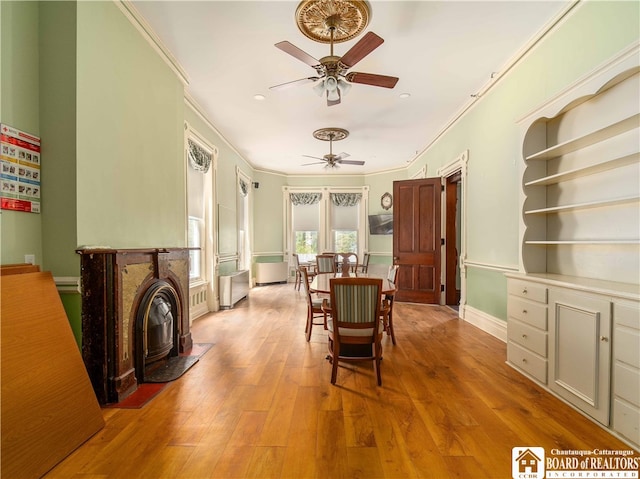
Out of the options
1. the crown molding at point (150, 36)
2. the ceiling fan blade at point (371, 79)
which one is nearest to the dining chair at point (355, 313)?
the ceiling fan blade at point (371, 79)

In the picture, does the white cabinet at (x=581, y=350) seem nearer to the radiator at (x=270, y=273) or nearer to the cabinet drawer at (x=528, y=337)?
the cabinet drawer at (x=528, y=337)

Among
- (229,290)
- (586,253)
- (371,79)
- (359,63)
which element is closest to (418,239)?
(586,253)

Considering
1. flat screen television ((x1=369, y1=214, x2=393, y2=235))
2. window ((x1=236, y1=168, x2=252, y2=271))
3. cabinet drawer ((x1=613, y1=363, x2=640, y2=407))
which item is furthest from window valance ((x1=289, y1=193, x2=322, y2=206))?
cabinet drawer ((x1=613, y1=363, x2=640, y2=407))

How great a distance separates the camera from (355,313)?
8.61 ft

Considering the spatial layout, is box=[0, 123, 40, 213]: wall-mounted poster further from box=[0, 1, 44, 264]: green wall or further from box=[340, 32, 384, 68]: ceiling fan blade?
box=[340, 32, 384, 68]: ceiling fan blade

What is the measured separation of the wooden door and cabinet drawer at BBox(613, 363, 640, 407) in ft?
12.3

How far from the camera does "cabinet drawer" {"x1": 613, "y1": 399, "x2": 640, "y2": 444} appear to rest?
1.73m

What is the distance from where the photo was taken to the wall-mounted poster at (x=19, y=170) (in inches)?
75.4

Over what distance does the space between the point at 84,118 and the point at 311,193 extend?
265 inches

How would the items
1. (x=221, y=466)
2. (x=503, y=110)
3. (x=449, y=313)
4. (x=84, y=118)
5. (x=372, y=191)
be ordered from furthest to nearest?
(x=372, y=191), (x=449, y=313), (x=503, y=110), (x=84, y=118), (x=221, y=466)

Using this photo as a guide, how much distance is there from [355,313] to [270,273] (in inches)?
229

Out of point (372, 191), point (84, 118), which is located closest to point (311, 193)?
point (372, 191)

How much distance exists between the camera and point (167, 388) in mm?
2535

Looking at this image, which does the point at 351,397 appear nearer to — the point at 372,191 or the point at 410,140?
the point at 410,140
